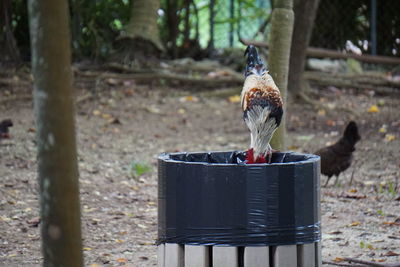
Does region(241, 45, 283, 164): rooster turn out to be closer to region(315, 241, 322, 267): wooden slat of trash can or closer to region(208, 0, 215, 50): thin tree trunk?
region(315, 241, 322, 267): wooden slat of trash can

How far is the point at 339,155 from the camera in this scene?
666 centimetres

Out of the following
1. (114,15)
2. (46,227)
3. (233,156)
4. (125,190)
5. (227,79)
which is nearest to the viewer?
(46,227)

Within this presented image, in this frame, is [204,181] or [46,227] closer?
[46,227]

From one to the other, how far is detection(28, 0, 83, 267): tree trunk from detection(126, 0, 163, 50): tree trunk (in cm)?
846

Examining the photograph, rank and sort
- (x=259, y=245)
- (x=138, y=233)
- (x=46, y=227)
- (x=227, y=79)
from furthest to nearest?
(x=227, y=79) → (x=138, y=233) → (x=259, y=245) → (x=46, y=227)

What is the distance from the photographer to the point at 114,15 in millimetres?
11891

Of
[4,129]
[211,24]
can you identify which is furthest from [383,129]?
[211,24]

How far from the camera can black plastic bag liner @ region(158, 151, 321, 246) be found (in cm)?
318

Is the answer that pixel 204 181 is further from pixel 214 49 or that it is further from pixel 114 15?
pixel 214 49

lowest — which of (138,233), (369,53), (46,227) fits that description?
(138,233)

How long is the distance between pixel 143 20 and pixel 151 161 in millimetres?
3600

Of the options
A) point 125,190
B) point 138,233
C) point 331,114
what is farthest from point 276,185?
point 331,114

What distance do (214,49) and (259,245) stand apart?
33.5 feet

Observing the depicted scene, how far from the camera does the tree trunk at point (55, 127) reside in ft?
7.39
